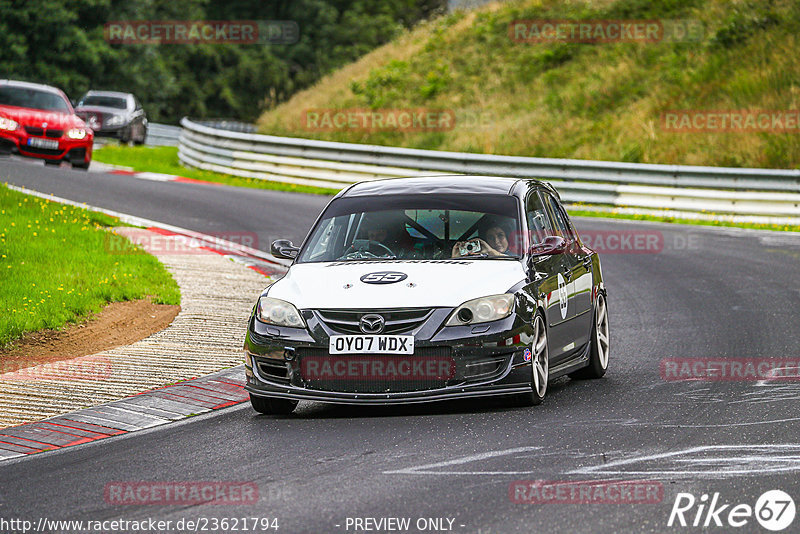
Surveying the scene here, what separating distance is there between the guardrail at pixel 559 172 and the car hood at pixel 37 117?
4762mm

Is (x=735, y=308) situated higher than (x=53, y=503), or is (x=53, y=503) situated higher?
(x=53, y=503)

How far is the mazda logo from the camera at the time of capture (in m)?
8.24

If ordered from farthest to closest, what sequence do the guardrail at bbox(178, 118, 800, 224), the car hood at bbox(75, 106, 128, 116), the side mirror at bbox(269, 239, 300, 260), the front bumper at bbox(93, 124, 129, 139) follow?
the front bumper at bbox(93, 124, 129, 139), the car hood at bbox(75, 106, 128, 116), the guardrail at bbox(178, 118, 800, 224), the side mirror at bbox(269, 239, 300, 260)

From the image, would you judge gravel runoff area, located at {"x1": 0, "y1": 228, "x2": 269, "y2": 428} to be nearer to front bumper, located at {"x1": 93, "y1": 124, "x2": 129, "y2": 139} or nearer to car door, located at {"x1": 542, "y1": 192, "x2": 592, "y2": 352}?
car door, located at {"x1": 542, "y1": 192, "x2": 592, "y2": 352}

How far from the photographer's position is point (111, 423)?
27.8 feet

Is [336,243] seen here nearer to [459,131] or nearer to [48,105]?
[48,105]

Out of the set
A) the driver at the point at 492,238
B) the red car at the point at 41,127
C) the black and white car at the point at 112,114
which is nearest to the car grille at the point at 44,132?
the red car at the point at 41,127

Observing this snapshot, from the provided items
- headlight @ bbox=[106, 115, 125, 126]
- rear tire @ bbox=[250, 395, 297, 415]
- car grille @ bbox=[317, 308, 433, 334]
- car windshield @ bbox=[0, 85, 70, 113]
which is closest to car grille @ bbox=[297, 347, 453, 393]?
car grille @ bbox=[317, 308, 433, 334]

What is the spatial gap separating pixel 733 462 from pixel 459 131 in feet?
87.5

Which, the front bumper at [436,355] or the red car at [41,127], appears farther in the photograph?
the red car at [41,127]

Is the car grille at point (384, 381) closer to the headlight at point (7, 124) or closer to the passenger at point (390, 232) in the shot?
the passenger at point (390, 232)

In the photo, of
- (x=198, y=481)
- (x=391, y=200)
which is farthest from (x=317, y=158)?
(x=198, y=481)

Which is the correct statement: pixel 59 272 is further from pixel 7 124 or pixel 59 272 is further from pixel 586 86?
pixel 586 86

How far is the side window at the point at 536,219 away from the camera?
31.9 feet
